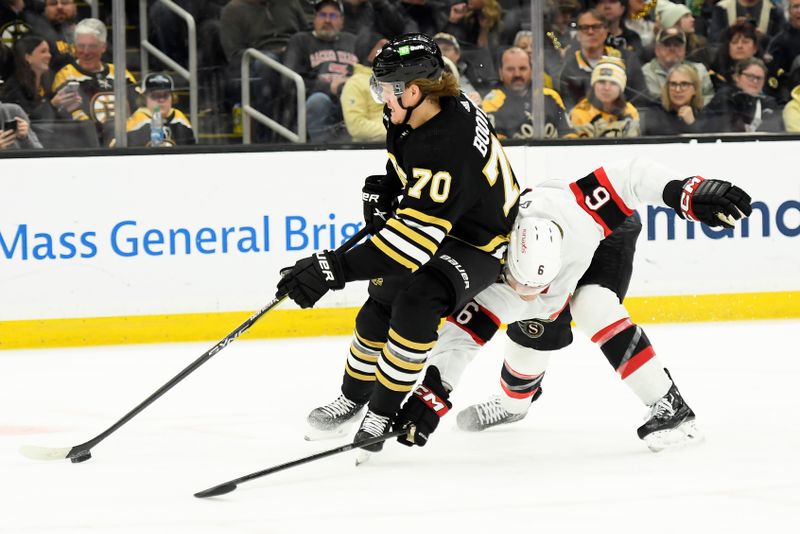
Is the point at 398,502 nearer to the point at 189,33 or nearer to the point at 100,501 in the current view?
the point at 100,501

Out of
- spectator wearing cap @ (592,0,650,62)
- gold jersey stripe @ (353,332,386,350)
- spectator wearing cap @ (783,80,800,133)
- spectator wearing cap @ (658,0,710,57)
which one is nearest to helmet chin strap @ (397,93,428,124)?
gold jersey stripe @ (353,332,386,350)

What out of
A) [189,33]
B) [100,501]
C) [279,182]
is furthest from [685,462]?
[189,33]

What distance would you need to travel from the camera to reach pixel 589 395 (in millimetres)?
4070

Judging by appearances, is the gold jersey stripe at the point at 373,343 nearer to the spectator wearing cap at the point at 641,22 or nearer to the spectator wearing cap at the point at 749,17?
the spectator wearing cap at the point at 641,22

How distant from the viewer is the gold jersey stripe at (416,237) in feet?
9.75

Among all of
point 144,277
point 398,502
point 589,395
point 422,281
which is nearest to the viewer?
point 398,502

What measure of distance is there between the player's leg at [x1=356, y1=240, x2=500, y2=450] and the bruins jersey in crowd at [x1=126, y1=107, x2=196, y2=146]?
2408 mm

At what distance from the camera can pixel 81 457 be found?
126 inches

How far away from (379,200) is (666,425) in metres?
0.96

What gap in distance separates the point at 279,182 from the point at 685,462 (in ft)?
8.75

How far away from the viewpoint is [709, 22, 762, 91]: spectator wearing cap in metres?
5.75

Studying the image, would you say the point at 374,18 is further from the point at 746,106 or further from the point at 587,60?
the point at 746,106

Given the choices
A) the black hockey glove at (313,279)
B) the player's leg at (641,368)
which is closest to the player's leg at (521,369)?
the player's leg at (641,368)

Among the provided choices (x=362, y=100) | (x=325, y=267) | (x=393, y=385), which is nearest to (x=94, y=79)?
(x=362, y=100)
